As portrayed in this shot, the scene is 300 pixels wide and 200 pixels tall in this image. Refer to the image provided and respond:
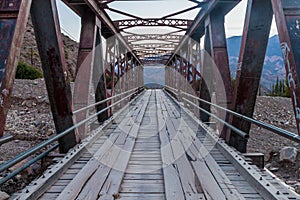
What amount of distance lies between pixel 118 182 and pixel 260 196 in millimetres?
1395

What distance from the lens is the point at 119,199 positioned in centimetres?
246

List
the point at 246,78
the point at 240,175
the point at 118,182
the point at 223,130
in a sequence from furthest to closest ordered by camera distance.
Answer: the point at 223,130, the point at 246,78, the point at 240,175, the point at 118,182

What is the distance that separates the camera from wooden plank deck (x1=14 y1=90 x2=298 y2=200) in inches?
98.3

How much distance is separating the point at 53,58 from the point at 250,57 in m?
2.53

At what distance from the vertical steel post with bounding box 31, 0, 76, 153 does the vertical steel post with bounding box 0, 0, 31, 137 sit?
743 mm

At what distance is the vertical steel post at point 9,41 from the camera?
6.90ft

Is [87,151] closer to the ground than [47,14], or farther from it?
closer to the ground

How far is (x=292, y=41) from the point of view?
84.9 inches

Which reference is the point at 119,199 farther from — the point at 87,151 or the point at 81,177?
the point at 87,151

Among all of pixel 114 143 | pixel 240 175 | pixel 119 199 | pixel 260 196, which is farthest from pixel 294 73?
pixel 114 143

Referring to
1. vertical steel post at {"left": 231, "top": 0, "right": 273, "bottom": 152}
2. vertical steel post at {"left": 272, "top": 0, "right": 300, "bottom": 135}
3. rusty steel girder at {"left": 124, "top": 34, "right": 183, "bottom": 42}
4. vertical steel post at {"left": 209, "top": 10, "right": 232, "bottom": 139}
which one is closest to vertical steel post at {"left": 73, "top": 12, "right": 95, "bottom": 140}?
vertical steel post at {"left": 209, "top": 10, "right": 232, "bottom": 139}

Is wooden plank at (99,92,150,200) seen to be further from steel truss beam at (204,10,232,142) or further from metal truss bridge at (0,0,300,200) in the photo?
steel truss beam at (204,10,232,142)

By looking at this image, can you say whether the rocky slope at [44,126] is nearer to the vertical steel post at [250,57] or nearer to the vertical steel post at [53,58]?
the vertical steel post at [53,58]

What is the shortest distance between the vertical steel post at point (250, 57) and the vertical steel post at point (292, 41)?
0.98 metres
